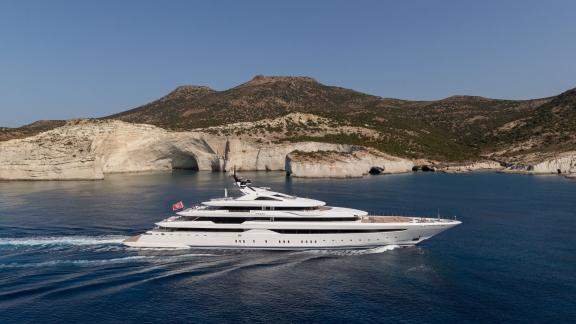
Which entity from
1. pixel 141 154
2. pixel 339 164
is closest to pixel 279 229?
pixel 339 164

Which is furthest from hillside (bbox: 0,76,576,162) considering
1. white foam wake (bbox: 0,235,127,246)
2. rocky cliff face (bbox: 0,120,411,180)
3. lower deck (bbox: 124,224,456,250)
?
white foam wake (bbox: 0,235,127,246)

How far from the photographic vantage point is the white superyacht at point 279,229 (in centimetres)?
3744

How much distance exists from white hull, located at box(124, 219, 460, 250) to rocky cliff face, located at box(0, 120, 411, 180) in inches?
2584

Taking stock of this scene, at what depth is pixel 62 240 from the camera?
39312 millimetres

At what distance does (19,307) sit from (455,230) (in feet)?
128

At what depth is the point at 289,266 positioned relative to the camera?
33250mm

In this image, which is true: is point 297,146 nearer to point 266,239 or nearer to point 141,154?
point 141,154

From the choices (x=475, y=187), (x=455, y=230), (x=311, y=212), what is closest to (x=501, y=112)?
(x=475, y=187)

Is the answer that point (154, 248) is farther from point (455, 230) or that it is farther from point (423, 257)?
point (455, 230)

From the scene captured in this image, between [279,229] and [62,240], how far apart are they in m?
20.4

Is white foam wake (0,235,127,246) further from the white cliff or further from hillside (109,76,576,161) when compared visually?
the white cliff

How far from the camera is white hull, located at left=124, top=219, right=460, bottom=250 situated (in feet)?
123

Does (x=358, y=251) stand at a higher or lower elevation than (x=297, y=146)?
lower

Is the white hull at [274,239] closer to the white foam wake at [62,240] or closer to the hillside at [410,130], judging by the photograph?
the white foam wake at [62,240]
